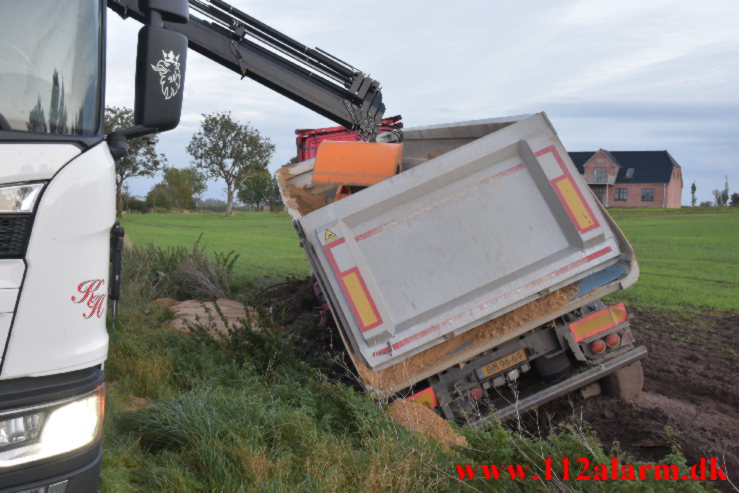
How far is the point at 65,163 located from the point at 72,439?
1133 millimetres

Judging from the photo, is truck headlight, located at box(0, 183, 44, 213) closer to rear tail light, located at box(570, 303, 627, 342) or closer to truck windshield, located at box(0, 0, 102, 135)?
truck windshield, located at box(0, 0, 102, 135)

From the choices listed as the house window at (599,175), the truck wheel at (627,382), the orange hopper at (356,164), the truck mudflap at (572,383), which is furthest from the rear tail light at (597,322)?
the house window at (599,175)

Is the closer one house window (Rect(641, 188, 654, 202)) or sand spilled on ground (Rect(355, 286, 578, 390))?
sand spilled on ground (Rect(355, 286, 578, 390))

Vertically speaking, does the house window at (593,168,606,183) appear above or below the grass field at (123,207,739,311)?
above

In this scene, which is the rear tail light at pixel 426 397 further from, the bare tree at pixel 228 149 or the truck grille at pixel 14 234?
the bare tree at pixel 228 149

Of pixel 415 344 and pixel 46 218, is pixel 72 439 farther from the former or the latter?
pixel 415 344

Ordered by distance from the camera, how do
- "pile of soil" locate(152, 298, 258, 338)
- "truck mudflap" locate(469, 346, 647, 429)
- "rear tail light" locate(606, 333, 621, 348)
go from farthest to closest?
"pile of soil" locate(152, 298, 258, 338) → "rear tail light" locate(606, 333, 621, 348) → "truck mudflap" locate(469, 346, 647, 429)

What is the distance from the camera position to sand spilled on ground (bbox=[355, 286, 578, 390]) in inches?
213

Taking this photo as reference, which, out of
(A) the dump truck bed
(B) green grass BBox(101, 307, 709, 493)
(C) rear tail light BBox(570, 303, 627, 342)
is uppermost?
(A) the dump truck bed

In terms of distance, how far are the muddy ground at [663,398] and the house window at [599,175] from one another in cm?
5490

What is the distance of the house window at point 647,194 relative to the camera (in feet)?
198

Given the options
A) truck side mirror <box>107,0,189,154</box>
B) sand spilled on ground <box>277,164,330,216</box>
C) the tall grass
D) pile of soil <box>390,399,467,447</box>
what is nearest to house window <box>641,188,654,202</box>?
sand spilled on ground <box>277,164,330,216</box>

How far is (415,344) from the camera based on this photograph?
525cm

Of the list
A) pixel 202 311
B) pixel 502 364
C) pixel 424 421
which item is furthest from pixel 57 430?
pixel 202 311
